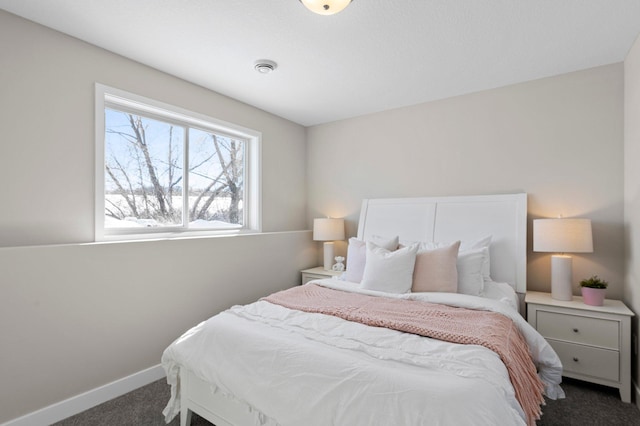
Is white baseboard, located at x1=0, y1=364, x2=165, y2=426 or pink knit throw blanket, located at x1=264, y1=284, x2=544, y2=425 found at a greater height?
pink knit throw blanket, located at x1=264, y1=284, x2=544, y2=425

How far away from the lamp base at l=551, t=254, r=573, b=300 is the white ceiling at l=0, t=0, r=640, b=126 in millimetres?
1631

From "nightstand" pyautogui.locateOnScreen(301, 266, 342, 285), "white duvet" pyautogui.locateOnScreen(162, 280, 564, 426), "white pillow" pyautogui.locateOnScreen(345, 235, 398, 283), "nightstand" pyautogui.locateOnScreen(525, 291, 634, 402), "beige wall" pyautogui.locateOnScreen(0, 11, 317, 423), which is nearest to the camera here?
"white duvet" pyautogui.locateOnScreen(162, 280, 564, 426)

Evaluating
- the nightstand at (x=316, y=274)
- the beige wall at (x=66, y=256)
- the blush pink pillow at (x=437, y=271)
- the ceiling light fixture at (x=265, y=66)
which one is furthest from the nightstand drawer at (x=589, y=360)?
the ceiling light fixture at (x=265, y=66)

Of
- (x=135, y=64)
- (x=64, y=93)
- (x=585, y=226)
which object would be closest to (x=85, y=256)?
(x=64, y=93)

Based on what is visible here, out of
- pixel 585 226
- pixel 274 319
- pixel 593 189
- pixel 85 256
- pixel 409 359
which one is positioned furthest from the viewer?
Answer: pixel 593 189

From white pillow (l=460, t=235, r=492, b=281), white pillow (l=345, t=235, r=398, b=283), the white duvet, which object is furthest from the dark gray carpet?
white pillow (l=345, t=235, r=398, b=283)

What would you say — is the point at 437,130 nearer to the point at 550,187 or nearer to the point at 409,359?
the point at 550,187

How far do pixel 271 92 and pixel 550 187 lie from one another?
110 inches

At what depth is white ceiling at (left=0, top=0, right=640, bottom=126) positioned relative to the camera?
1874mm

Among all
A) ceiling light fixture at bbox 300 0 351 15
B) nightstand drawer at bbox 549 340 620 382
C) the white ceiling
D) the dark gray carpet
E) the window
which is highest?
the white ceiling

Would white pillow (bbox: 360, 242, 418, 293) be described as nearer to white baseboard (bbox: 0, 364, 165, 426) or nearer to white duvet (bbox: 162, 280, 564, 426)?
white duvet (bbox: 162, 280, 564, 426)

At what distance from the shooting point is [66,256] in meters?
2.00

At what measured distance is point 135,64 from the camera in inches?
98.6

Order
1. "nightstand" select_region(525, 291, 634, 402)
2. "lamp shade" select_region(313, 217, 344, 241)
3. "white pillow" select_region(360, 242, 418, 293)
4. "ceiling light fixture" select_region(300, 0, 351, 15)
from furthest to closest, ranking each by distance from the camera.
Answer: "lamp shade" select_region(313, 217, 344, 241) < "white pillow" select_region(360, 242, 418, 293) < "nightstand" select_region(525, 291, 634, 402) < "ceiling light fixture" select_region(300, 0, 351, 15)
